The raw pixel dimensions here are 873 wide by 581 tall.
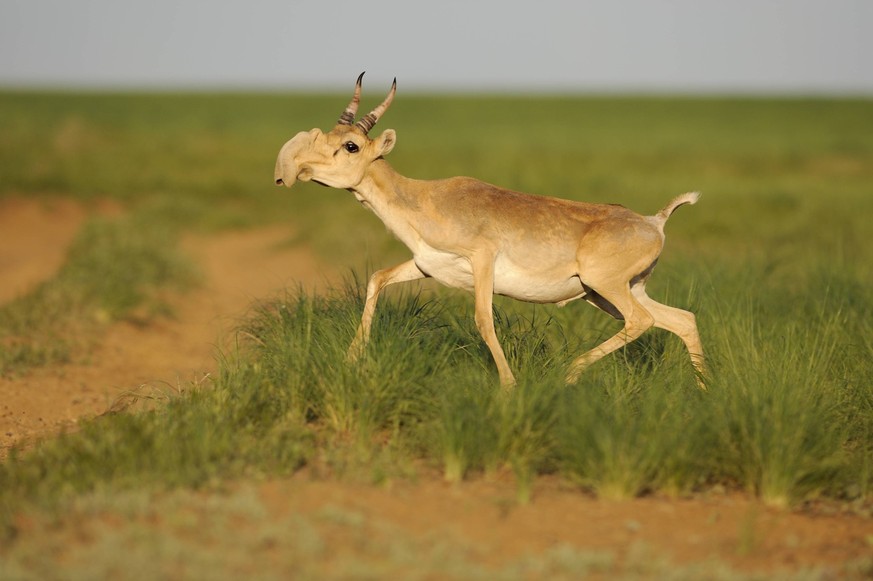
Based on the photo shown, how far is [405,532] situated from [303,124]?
5760cm

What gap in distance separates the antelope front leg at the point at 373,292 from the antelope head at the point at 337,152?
64cm

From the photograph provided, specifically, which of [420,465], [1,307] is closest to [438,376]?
[420,465]

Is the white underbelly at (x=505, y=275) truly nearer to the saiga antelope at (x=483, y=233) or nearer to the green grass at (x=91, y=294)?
the saiga antelope at (x=483, y=233)

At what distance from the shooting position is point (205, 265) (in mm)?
16828

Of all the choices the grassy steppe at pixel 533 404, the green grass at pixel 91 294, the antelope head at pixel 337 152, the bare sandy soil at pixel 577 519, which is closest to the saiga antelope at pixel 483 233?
the antelope head at pixel 337 152

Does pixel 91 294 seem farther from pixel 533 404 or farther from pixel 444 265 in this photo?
pixel 533 404

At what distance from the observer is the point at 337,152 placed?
23.3ft

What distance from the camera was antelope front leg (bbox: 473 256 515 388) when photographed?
6738mm

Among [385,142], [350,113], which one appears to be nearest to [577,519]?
[385,142]

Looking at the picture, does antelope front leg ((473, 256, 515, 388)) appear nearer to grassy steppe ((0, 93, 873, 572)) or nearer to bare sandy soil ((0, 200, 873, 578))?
grassy steppe ((0, 93, 873, 572))

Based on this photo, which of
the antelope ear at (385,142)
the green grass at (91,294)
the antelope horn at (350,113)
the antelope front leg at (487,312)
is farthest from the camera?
the green grass at (91,294)

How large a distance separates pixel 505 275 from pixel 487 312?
40cm

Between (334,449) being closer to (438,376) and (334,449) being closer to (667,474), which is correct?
(438,376)

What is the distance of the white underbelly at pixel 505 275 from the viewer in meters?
7.14
